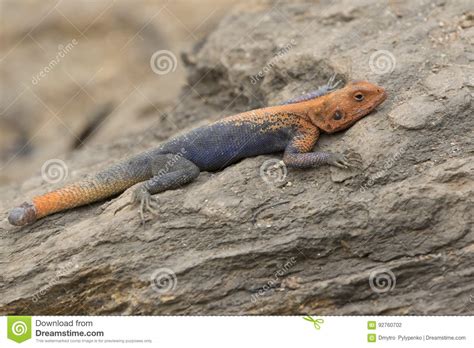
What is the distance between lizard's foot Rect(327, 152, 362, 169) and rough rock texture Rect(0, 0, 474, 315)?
0.08 m

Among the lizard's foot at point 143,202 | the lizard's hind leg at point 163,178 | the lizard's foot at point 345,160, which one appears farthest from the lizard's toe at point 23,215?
the lizard's foot at point 345,160

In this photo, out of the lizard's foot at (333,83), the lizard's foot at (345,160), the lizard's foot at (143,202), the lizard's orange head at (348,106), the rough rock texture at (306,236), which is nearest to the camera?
the rough rock texture at (306,236)

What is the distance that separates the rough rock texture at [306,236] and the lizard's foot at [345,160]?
0.25ft

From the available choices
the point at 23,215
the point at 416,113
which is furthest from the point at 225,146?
the point at 23,215

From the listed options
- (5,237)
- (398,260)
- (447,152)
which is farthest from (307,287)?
(5,237)

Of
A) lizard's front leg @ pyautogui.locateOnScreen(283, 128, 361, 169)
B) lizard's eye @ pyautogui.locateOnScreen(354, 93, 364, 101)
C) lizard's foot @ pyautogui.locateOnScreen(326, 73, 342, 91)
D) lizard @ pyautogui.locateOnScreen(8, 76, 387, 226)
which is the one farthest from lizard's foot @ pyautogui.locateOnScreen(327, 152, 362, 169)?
lizard's foot @ pyautogui.locateOnScreen(326, 73, 342, 91)

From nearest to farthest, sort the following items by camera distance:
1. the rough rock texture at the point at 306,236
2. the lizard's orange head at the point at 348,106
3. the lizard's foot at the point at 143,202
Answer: the rough rock texture at the point at 306,236 → the lizard's foot at the point at 143,202 → the lizard's orange head at the point at 348,106

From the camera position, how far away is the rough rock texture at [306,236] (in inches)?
242

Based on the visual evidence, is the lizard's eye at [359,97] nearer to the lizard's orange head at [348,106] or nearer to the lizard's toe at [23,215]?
the lizard's orange head at [348,106]

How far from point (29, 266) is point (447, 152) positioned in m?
4.67

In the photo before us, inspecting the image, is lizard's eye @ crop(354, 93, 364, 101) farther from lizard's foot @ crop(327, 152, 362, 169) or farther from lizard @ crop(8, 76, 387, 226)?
lizard's foot @ crop(327, 152, 362, 169)

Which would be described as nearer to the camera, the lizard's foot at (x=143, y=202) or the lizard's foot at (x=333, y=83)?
the lizard's foot at (x=143, y=202)

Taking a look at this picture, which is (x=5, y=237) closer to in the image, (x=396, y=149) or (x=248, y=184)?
(x=248, y=184)

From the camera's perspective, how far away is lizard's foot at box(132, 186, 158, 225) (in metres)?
6.82
